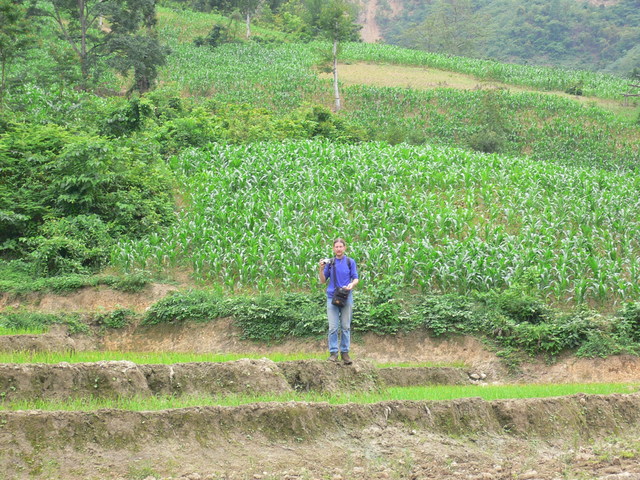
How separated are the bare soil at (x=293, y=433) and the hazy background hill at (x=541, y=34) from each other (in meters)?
89.0

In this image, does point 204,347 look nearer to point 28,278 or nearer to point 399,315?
point 399,315

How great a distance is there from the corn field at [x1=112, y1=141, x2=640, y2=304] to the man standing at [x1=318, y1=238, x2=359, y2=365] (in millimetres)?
5530

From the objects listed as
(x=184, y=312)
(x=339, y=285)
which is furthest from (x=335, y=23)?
(x=339, y=285)

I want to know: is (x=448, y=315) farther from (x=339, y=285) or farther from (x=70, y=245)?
(x=70, y=245)

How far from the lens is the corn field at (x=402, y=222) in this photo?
625 inches

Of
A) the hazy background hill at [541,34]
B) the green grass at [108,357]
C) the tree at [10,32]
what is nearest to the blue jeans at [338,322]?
the green grass at [108,357]

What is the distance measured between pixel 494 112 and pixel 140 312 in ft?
95.1

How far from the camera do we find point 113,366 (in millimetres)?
8438

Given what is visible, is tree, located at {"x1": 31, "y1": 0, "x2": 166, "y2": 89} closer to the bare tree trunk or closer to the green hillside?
the green hillside

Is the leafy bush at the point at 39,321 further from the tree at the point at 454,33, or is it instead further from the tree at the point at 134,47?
the tree at the point at 454,33

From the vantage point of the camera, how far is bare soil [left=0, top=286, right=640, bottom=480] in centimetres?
678

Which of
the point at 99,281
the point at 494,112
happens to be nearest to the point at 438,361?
the point at 99,281

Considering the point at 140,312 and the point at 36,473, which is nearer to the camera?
the point at 36,473

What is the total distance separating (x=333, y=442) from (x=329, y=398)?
136cm
